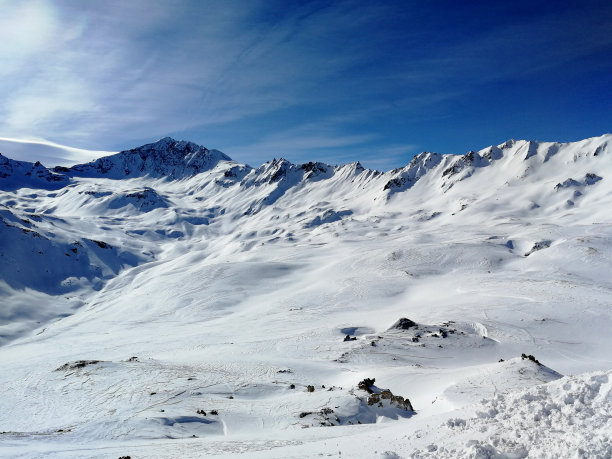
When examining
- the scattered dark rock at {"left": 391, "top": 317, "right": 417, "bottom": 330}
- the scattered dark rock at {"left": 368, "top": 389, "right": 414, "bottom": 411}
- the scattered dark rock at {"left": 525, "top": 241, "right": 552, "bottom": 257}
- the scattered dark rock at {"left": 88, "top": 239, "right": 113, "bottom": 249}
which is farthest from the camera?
the scattered dark rock at {"left": 88, "top": 239, "right": 113, "bottom": 249}

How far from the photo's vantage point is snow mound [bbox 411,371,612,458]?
1134cm

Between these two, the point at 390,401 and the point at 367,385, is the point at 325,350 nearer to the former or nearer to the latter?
the point at 367,385

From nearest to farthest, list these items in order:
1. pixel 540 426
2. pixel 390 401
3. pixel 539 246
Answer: pixel 540 426 < pixel 390 401 < pixel 539 246

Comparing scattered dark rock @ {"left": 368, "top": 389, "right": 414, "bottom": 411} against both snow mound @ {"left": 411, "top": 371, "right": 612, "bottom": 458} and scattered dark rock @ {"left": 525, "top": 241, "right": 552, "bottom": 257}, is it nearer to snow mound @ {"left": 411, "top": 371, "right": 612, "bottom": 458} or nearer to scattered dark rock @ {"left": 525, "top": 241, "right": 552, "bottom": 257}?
snow mound @ {"left": 411, "top": 371, "right": 612, "bottom": 458}

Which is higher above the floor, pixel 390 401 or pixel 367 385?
pixel 390 401

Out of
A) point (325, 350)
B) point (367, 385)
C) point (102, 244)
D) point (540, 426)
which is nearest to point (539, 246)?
point (325, 350)

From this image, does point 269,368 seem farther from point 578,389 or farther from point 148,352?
point 578,389

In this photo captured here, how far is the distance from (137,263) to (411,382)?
153036mm

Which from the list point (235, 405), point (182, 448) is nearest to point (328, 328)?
point (235, 405)

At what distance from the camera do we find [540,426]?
12812 mm

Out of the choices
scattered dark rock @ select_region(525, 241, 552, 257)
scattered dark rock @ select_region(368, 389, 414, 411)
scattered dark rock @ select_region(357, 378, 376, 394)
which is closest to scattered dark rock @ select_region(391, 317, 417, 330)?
scattered dark rock @ select_region(357, 378, 376, 394)

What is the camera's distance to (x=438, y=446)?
13211 millimetres

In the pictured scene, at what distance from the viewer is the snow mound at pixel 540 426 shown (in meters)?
11.3

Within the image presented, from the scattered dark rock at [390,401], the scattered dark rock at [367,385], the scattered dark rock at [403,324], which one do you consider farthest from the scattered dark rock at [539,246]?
the scattered dark rock at [390,401]
